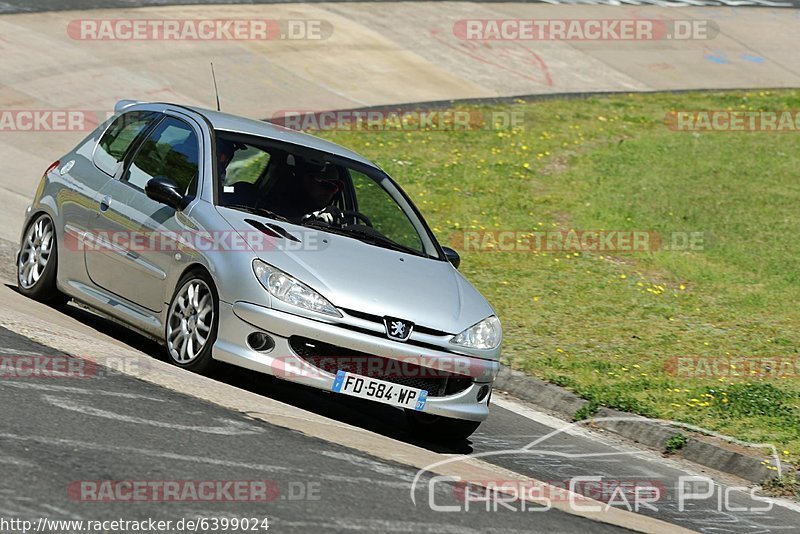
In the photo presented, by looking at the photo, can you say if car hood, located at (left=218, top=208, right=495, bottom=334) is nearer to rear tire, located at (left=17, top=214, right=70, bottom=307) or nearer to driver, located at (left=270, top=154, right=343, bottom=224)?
driver, located at (left=270, top=154, right=343, bottom=224)

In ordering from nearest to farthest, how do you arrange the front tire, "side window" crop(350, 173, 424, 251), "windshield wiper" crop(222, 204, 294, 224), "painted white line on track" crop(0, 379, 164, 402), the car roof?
"painted white line on track" crop(0, 379, 164, 402) → the front tire → "windshield wiper" crop(222, 204, 294, 224) → "side window" crop(350, 173, 424, 251) → the car roof

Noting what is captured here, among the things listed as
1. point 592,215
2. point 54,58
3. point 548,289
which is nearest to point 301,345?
point 548,289

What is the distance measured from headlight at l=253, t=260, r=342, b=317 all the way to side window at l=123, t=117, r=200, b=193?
1.23m

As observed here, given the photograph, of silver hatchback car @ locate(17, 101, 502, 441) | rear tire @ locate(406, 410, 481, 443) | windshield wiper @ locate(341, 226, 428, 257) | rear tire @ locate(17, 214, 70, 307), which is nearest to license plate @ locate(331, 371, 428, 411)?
silver hatchback car @ locate(17, 101, 502, 441)

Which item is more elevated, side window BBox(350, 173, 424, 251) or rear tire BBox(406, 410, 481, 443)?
side window BBox(350, 173, 424, 251)

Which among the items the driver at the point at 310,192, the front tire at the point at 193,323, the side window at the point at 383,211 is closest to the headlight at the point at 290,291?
the front tire at the point at 193,323

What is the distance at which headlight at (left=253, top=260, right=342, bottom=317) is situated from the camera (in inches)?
299

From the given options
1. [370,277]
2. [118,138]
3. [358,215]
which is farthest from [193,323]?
[118,138]

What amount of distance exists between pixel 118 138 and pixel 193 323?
2266 millimetres

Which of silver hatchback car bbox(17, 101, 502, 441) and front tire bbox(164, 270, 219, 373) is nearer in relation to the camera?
silver hatchback car bbox(17, 101, 502, 441)

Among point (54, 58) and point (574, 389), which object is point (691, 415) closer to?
point (574, 389)

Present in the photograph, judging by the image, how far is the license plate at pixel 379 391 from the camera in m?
7.61

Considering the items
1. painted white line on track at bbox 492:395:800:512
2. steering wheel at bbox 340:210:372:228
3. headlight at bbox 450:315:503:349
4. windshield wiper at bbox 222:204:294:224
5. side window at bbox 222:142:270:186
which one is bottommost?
painted white line on track at bbox 492:395:800:512

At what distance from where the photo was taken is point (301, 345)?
7.64 meters
